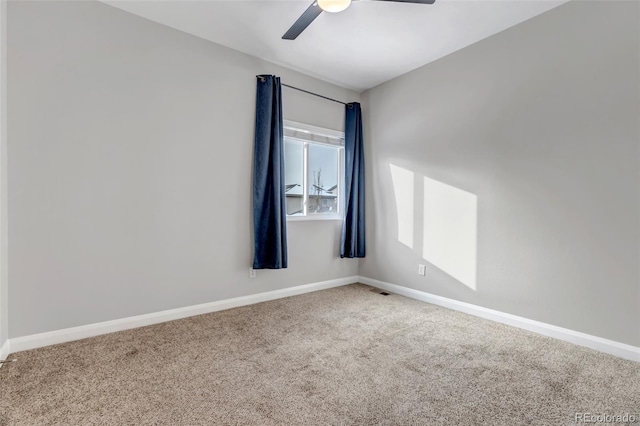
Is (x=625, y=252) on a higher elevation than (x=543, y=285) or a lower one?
higher

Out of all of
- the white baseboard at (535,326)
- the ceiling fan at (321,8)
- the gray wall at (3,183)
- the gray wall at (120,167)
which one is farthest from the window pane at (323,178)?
the gray wall at (3,183)

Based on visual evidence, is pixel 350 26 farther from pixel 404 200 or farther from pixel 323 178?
pixel 404 200

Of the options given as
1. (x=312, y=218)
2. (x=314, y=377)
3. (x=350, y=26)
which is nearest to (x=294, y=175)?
(x=312, y=218)

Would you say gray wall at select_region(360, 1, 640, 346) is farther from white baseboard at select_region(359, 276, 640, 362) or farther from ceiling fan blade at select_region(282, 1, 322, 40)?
ceiling fan blade at select_region(282, 1, 322, 40)

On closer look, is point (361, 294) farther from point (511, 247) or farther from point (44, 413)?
point (44, 413)

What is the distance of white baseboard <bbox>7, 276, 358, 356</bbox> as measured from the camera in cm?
219

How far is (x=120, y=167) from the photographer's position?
8.29 feet

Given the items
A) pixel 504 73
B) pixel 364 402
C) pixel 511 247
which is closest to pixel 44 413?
pixel 364 402

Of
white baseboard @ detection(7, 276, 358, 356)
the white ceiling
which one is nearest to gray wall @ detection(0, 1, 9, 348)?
white baseboard @ detection(7, 276, 358, 356)

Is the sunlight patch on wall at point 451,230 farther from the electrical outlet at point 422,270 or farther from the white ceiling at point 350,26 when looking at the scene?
the white ceiling at point 350,26

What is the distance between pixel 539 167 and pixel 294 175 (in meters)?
2.44

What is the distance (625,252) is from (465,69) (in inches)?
80.8

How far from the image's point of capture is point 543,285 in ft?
8.37

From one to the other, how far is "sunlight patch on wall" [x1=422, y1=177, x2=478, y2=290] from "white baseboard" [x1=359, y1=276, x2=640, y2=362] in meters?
0.24
